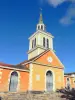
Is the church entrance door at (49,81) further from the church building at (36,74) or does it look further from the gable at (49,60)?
the gable at (49,60)

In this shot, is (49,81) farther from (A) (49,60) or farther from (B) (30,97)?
(B) (30,97)

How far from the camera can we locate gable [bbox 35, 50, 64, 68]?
29234mm

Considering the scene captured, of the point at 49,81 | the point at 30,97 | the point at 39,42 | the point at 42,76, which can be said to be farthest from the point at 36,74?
the point at 30,97

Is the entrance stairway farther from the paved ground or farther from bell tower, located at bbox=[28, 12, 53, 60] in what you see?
bell tower, located at bbox=[28, 12, 53, 60]

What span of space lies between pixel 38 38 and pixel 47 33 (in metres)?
3.04

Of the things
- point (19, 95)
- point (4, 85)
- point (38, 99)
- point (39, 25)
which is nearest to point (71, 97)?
point (38, 99)

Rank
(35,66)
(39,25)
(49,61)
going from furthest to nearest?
(39,25) → (49,61) → (35,66)

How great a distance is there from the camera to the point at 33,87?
86.7ft

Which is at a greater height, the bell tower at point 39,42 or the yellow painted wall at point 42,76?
the bell tower at point 39,42

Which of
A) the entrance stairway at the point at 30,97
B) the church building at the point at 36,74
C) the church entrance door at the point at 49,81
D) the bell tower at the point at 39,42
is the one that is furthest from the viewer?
the bell tower at the point at 39,42

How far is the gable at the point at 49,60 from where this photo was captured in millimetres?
29234

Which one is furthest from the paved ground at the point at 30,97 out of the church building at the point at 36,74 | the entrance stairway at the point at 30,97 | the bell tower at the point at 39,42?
the bell tower at the point at 39,42

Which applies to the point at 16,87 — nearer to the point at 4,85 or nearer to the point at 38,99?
the point at 4,85

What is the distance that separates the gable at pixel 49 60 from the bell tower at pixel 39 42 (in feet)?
13.4
